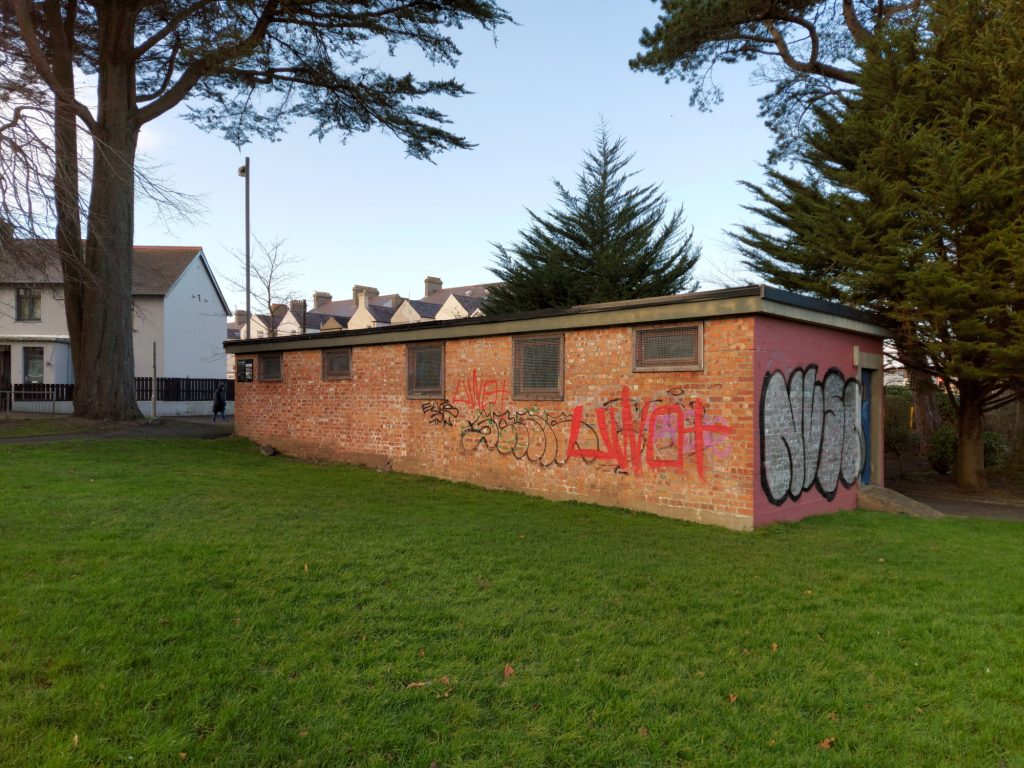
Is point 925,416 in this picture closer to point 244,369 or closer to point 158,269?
point 244,369

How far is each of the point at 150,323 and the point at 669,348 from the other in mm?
24603

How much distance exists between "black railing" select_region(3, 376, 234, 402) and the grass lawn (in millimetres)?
21551

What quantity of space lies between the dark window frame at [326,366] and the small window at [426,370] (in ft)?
5.96

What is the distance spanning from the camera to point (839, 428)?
970 cm

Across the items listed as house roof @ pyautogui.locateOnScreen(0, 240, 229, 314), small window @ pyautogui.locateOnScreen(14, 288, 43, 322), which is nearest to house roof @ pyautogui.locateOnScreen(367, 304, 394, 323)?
house roof @ pyautogui.locateOnScreen(0, 240, 229, 314)

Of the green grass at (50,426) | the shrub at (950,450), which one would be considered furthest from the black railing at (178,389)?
the shrub at (950,450)

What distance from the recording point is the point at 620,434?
923 cm

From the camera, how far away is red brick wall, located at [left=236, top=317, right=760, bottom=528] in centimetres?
819

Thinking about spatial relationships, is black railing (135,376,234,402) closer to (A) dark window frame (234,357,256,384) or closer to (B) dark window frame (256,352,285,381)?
(A) dark window frame (234,357,256,384)

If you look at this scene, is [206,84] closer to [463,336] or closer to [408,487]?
[463,336]

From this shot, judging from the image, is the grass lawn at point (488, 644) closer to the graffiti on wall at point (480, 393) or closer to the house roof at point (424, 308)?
the graffiti on wall at point (480, 393)

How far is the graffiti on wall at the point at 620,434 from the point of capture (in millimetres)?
8469

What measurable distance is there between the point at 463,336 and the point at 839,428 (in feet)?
19.8

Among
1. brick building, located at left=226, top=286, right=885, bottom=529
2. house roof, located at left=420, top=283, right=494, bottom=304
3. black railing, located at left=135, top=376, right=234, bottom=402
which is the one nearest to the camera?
brick building, located at left=226, top=286, right=885, bottom=529
